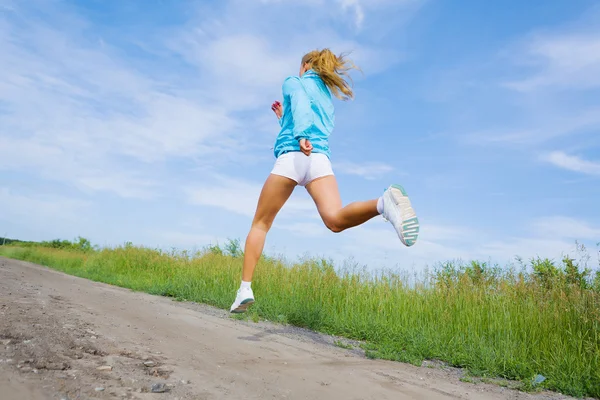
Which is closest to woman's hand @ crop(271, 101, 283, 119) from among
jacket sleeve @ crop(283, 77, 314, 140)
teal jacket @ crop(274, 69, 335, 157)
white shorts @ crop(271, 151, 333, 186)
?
teal jacket @ crop(274, 69, 335, 157)

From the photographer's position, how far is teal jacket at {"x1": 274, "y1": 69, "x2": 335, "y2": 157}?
438 centimetres

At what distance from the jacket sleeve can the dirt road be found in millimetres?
1937

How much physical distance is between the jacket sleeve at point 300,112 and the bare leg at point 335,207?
0.46 metres

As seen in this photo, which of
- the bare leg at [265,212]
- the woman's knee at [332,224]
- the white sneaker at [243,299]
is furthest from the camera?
the white sneaker at [243,299]

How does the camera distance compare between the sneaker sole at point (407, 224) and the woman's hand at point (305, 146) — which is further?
the woman's hand at point (305, 146)

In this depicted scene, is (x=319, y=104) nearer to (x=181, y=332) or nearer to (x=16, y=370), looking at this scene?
(x=181, y=332)

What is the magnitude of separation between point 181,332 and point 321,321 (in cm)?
229

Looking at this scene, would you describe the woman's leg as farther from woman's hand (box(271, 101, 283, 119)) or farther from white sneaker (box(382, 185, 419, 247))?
white sneaker (box(382, 185, 419, 247))

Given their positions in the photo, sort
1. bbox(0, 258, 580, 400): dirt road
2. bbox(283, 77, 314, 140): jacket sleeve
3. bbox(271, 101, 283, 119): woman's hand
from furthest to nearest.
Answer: bbox(271, 101, 283, 119): woman's hand, bbox(283, 77, 314, 140): jacket sleeve, bbox(0, 258, 580, 400): dirt road

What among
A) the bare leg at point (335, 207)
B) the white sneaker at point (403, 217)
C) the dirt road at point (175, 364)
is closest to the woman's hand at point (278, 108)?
the bare leg at point (335, 207)

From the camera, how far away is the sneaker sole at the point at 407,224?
12.1 feet

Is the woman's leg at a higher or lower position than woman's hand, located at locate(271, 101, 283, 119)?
lower

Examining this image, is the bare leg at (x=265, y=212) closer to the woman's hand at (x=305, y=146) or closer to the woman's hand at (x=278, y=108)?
the woman's hand at (x=305, y=146)

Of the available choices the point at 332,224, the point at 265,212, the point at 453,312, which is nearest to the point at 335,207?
the point at 332,224
